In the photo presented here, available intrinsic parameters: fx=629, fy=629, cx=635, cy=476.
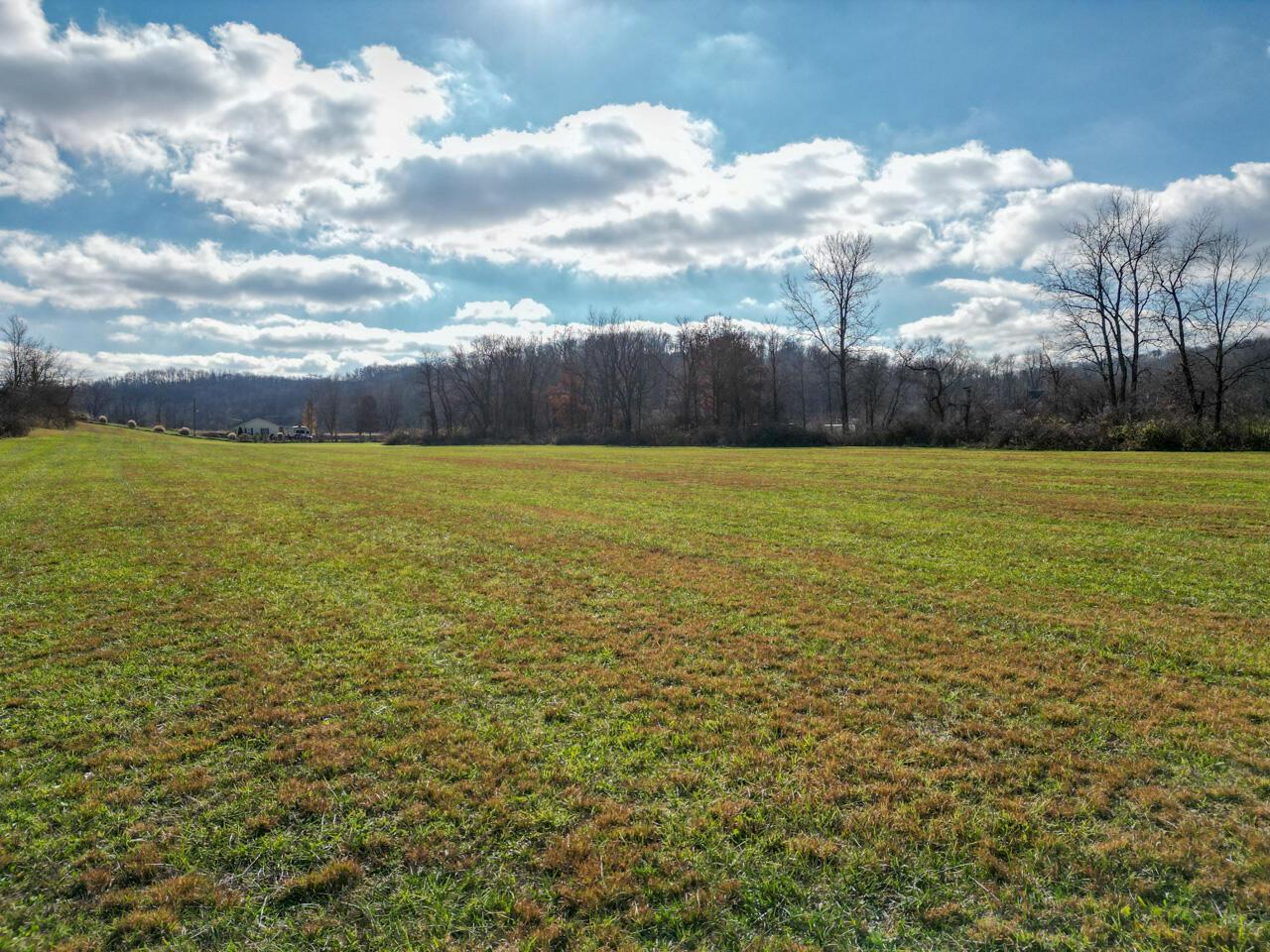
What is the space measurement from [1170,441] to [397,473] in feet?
Answer: 103

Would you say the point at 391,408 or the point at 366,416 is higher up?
the point at 391,408

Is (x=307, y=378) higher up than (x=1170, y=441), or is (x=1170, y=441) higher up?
(x=307, y=378)

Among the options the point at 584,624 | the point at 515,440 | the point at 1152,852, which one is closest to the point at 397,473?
the point at 584,624

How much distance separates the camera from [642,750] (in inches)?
144

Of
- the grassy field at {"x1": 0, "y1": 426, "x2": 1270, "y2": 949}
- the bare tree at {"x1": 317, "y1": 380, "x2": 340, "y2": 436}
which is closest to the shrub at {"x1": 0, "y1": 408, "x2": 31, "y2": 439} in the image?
the grassy field at {"x1": 0, "y1": 426, "x2": 1270, "y2": 949}

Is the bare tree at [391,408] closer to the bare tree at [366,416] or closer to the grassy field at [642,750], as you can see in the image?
the bare tree at [366,416]

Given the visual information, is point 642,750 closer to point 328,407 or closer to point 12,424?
point 12,424

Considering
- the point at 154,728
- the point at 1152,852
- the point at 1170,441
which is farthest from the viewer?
the point at 1170,441

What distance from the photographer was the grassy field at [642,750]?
2.49 m

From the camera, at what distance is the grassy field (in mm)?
2492

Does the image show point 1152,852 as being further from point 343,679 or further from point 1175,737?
point 343,679

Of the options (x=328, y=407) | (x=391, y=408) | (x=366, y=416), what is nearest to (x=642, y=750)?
(x=366, y=416)

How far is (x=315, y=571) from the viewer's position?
26.4ft

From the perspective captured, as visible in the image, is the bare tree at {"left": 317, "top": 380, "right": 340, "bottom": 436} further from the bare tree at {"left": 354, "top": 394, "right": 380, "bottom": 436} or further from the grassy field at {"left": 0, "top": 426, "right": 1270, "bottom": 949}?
the grassy field at {"left": 0, "top": 426, "right": 1270, "bottom": 949}
